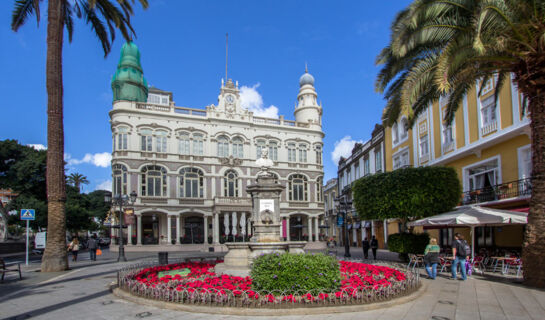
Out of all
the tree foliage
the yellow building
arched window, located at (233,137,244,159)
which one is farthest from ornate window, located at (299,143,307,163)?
the tree foliage

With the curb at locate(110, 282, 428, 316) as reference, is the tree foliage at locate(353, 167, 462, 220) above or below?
above

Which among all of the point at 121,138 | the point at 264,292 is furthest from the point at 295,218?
the point at 264,292

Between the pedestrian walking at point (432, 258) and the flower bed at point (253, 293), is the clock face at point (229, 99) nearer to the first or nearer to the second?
the pedestrian walking at point (432, 258)

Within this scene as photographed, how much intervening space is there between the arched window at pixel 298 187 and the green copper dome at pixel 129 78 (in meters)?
18.7

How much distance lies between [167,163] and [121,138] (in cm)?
485

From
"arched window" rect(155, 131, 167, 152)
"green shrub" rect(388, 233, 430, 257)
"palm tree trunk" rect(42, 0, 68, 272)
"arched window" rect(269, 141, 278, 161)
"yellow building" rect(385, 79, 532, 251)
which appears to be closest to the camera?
"palm tree trunk" rect(42, 0, 68, 272)

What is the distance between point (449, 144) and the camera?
83.0 ft

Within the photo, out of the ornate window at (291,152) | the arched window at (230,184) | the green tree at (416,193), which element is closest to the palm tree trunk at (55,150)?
the green tree at (416,193)

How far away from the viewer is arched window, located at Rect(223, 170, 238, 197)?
134 ft

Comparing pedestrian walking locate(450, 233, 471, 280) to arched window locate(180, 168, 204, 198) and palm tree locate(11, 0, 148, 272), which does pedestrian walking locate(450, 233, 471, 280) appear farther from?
arched window locate(180, 168, 204, 198)

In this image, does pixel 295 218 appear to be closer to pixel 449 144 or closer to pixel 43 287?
pixel 449 144

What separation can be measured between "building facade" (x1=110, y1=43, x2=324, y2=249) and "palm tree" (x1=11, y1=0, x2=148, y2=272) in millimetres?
19916

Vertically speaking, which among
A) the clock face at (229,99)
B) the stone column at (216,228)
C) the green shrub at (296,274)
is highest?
the clock face at (229,99)

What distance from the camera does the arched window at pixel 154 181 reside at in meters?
37.3
